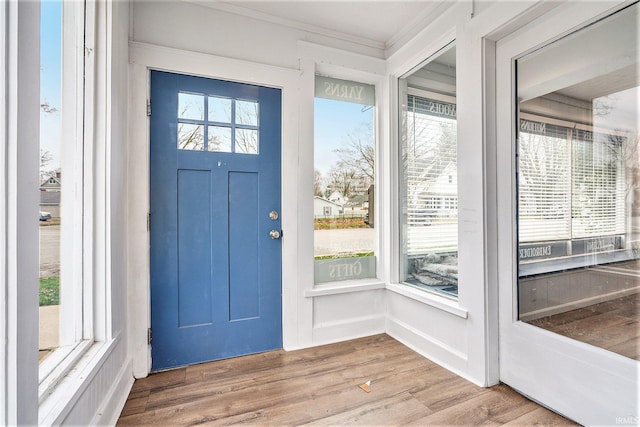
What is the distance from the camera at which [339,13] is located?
2.35 metres

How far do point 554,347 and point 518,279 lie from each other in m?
0.39

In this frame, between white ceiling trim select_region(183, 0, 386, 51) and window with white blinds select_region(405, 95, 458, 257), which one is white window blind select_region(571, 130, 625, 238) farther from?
white ceiling trim select_region(183, 0, 386, 51)

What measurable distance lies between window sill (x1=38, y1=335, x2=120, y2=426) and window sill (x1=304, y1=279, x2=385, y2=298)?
54.1 inches

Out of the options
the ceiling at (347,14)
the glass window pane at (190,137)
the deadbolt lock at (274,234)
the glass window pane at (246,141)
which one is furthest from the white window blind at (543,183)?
the glass window pane at (190,137)

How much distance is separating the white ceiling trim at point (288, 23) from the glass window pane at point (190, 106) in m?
0.66

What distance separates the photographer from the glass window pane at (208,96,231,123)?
226cm

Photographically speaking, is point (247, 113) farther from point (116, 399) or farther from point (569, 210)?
point (569, 210)

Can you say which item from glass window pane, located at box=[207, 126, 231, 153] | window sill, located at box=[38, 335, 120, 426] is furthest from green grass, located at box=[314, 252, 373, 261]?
window sill, located at box=[38, 335, 120, 426]

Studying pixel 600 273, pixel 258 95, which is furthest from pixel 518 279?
pixel 258 95

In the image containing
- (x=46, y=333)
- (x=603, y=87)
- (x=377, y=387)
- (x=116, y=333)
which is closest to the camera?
(x=46, y=333)

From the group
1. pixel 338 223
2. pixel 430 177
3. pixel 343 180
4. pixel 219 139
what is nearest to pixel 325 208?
pixel 338 223

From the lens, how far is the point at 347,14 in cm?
237

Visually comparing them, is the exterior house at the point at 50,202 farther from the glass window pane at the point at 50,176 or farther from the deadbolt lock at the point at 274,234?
the deadbolt lock at the point at 274,234

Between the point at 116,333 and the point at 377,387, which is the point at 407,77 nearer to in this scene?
the point at 377,387
